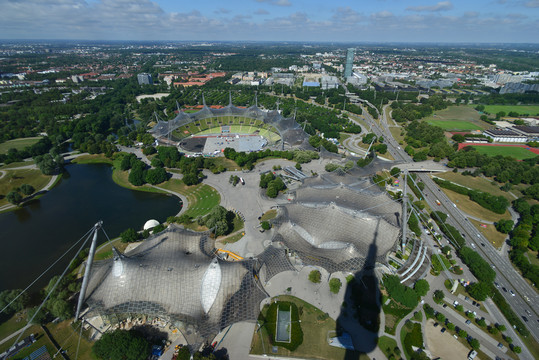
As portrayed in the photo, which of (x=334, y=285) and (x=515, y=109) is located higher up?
(x=515, y=109)

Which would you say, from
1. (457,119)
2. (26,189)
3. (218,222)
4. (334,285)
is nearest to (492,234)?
(334,285)

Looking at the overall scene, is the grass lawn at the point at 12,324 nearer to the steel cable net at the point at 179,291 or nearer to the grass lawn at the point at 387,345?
the steel cable net at the point at 179,291

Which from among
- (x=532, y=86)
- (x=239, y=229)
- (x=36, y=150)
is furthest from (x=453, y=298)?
(x=532, y=86)

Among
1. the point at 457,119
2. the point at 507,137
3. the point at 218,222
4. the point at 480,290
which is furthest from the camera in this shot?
the point at 457,119

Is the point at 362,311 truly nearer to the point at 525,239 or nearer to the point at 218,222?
the point at 218,222

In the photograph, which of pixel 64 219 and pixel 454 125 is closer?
pixel 64 219

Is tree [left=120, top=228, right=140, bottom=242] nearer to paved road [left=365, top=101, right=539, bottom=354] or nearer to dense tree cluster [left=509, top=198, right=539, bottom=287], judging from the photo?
paved road [left=365, top=101, right=539, bottom=354]

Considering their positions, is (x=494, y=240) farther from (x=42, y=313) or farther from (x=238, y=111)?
(x=238, y=111)
